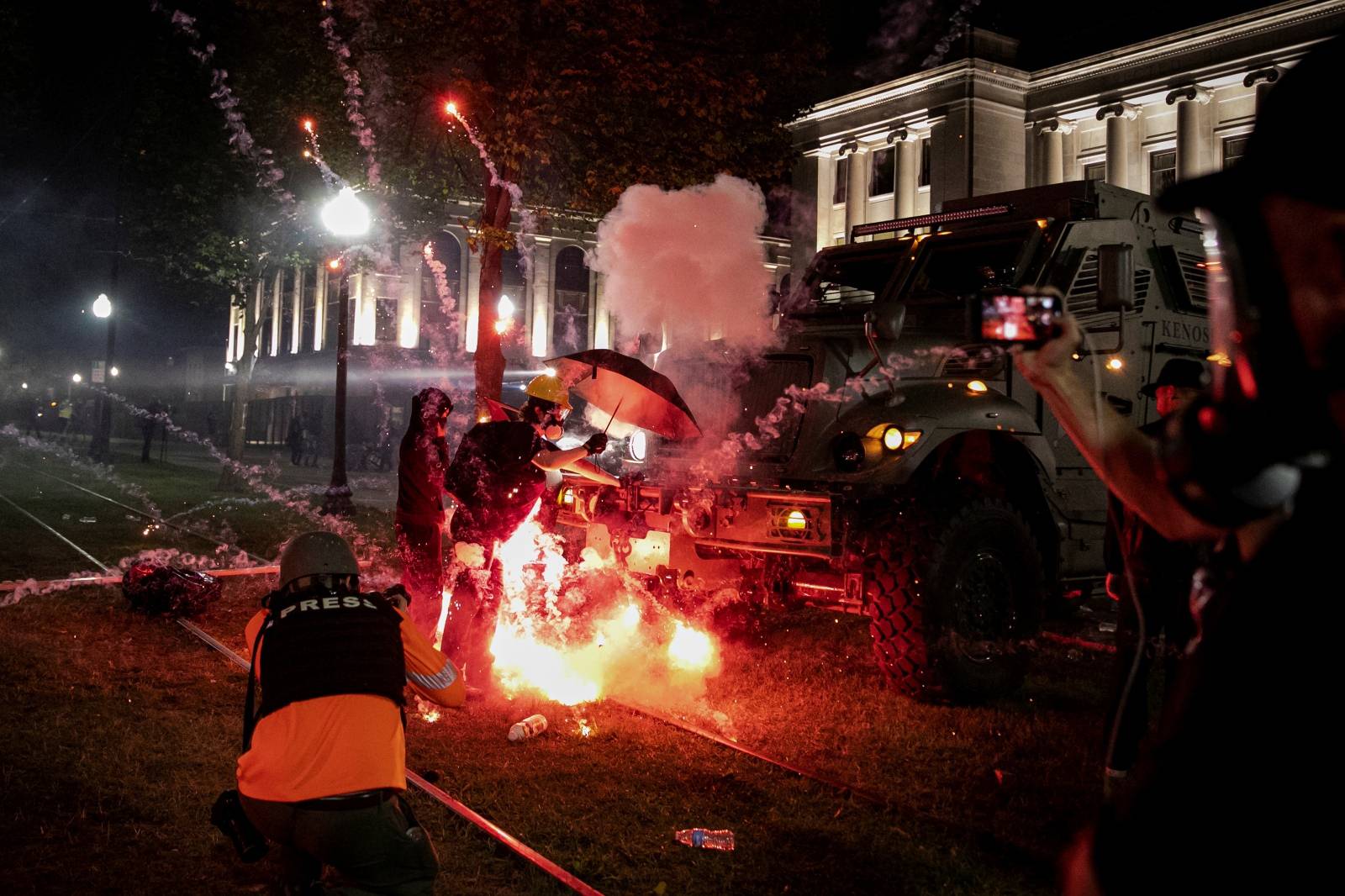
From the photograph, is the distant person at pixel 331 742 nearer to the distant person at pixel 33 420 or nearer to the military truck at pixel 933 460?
the military truck at pixel 933 460

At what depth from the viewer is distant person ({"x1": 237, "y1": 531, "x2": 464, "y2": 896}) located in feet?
10.6

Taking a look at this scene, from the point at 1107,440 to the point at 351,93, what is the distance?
1736 cm

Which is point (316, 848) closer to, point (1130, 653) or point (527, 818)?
point (527, 818)

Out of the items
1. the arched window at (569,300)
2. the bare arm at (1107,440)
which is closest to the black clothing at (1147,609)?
the bare arm at (1107,440)

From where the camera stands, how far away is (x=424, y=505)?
768 cm

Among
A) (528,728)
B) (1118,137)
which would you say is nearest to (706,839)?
(528,728)

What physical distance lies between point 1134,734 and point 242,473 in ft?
104

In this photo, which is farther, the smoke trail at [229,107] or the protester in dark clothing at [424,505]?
the smoke trail at [229,107]

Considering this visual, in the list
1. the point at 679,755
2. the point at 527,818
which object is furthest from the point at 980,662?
the point at 527,818

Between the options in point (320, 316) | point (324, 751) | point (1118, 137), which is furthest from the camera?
point (320, 316)

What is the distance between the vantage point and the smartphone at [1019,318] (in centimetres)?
Result: 223

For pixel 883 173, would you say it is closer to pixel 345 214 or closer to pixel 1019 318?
pixel 345 214

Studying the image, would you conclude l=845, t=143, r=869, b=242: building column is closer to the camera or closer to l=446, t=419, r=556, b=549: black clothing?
l=446, t=419, r=556, b=549: black clothing

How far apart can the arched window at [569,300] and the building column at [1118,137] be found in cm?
2443
